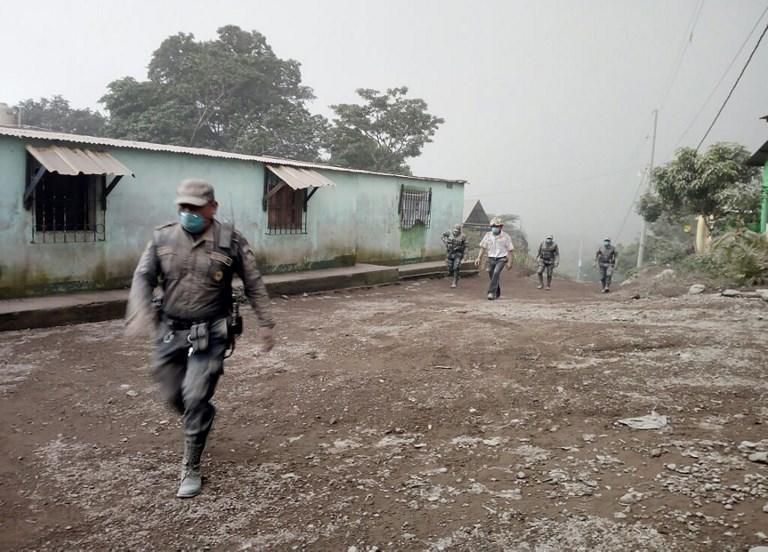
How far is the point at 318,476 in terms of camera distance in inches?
129

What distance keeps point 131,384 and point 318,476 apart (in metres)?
2.54

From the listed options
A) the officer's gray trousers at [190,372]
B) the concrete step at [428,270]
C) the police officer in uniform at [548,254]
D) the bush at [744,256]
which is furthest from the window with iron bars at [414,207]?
the officer's gray trousers at [190,372]

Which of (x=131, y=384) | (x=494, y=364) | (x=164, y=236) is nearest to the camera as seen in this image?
(x=164, y=236)

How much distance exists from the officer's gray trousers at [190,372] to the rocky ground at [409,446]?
0.39m

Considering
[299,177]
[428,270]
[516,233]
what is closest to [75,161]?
[299,177]

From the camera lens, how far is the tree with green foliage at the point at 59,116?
37.6m

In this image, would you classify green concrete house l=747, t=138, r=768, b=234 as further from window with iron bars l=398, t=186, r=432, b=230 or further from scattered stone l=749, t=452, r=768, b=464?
scattered stone l=749, t=452, r=768, b=464

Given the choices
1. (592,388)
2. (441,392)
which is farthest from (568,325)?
(441,392)

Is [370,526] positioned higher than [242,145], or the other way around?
[242,145]

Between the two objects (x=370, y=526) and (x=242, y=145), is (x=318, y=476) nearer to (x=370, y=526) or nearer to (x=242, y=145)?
(x=370, y=526)

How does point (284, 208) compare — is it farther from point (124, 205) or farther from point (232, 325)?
point (232, 325)

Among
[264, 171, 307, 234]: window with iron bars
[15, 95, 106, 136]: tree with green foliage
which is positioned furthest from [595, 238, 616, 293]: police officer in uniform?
[15, 95, 106, 136]: tree with green foliage

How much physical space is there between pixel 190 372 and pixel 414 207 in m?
13.5

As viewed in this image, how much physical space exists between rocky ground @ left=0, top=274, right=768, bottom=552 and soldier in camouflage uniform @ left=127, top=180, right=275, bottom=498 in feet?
1.48
